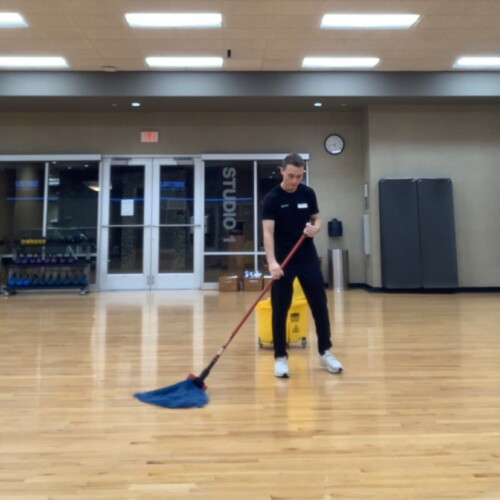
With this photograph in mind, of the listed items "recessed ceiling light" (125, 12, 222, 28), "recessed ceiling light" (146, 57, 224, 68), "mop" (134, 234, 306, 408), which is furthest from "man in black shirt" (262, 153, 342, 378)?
"recessed ceiling light" (146, 57, 224, 68)

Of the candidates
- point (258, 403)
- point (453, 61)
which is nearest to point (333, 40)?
point (453, 61)

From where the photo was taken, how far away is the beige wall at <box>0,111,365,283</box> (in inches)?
294

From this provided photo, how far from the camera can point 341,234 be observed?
7414mm

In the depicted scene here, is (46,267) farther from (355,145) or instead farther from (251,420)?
(251,420)

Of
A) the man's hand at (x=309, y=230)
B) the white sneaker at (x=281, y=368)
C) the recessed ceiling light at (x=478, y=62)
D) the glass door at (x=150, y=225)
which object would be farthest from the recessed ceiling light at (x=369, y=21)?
the white sneaker at (x=281, y=368)

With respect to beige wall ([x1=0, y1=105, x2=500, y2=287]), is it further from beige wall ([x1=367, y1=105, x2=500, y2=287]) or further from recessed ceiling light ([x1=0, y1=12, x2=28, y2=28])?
recessed ceiling light ([x1=0, y1=12, x2=28, y2=28])

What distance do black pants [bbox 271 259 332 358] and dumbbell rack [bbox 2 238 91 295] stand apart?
5488 millimetres

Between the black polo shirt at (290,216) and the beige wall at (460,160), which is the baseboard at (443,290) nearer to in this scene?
the beige wall at (460,160)

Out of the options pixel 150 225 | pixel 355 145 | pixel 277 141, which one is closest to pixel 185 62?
pixel 277 141

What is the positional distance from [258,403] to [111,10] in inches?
190

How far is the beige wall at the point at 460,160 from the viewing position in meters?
7.07

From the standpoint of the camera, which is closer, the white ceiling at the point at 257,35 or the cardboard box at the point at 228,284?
the white ceiling at the point at 257,35

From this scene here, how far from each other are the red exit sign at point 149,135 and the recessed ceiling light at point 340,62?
9.95 ft

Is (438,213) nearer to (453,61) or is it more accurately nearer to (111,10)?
(453,61)
